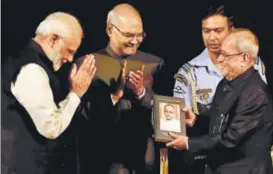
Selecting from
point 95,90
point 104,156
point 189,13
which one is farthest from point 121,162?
point 189,13

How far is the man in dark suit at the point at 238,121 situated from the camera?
5.97 m

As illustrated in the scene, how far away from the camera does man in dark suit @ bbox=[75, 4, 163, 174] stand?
20.0 feet

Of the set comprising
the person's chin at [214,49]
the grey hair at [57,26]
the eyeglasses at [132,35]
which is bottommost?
the person's chin at [214,49]

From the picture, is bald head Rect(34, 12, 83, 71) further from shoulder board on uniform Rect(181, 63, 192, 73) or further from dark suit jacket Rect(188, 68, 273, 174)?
dark suit jacket Rect(188, 68, 273, 174)

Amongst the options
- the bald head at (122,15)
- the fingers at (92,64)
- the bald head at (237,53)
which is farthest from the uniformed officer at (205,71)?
the fingers at (92,64)

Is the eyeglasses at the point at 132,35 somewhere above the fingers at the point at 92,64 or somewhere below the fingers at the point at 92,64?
above

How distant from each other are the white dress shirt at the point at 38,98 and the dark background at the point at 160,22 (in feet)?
0.90

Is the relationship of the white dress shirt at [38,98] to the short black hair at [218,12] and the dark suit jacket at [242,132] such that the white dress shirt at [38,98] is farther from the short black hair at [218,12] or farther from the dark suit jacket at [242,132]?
the short black hair at [218,12]

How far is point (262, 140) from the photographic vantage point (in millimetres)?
6059

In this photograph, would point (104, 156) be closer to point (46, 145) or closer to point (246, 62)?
point (46, 145)

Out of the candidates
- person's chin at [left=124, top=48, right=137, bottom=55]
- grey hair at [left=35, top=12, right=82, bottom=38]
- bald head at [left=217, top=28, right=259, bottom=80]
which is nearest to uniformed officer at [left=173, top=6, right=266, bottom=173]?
bald head at [left=217, top=28, right=259, bottom=80]

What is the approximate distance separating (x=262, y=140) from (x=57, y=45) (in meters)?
1.95

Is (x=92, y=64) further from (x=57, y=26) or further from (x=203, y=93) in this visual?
(x=203, y=93)

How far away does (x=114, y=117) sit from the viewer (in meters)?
6.12
